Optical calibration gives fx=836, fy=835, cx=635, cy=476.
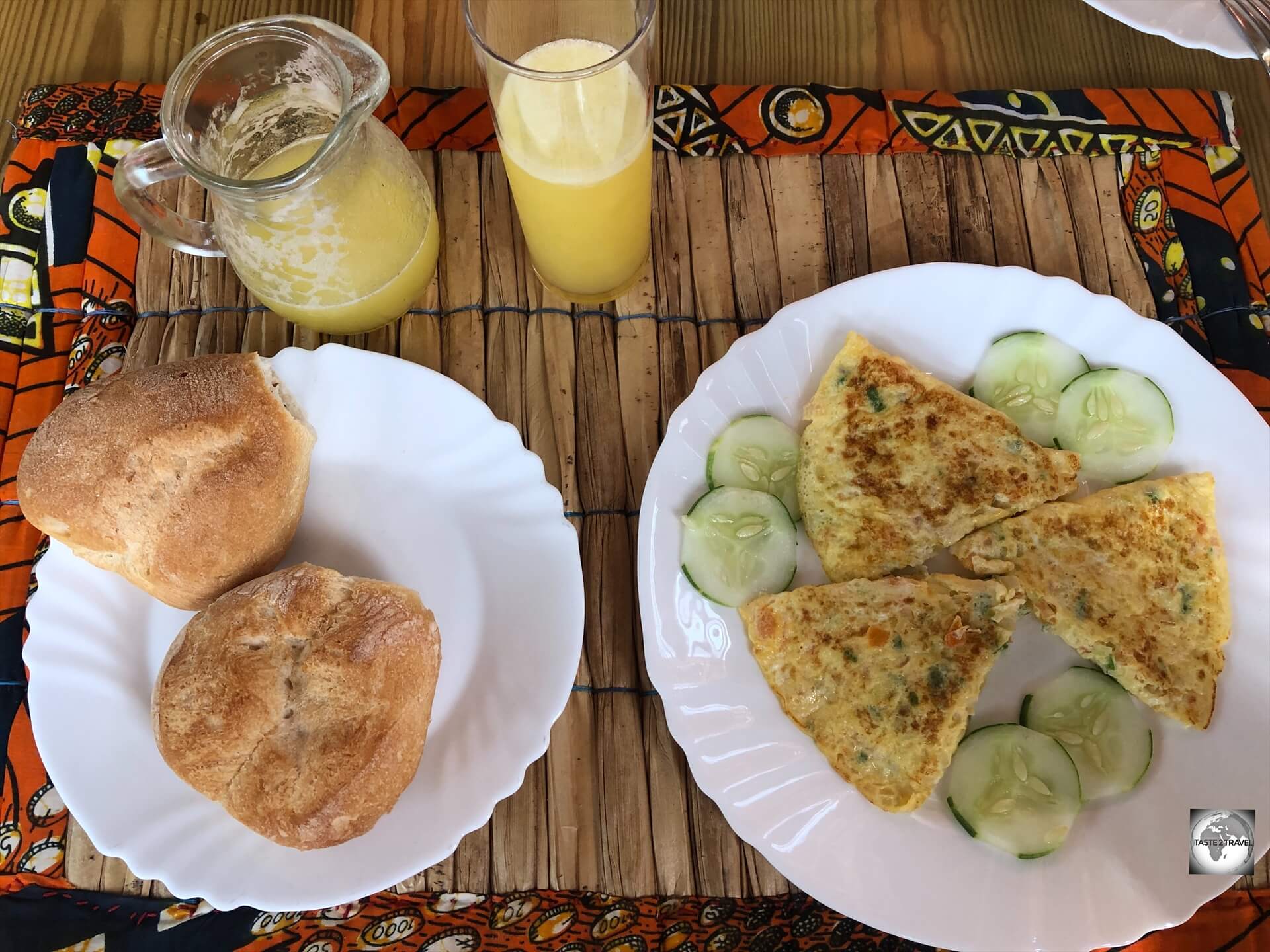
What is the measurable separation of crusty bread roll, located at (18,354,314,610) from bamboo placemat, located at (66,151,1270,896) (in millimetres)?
321

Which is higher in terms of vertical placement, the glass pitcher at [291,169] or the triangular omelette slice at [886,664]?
the glass pitcher at [291,169]

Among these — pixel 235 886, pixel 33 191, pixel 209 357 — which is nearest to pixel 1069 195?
pixel 209 357

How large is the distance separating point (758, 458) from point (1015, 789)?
2.43 ft

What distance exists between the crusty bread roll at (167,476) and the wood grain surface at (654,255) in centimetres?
40

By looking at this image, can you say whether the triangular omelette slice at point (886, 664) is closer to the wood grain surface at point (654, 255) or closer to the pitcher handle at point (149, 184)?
the wood grain surface at point (654, 255)

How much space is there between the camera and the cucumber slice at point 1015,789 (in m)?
1.42

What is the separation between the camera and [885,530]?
1619 millimetres

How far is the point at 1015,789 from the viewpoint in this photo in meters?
1.46

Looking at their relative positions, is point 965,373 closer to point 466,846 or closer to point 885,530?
point 885,530

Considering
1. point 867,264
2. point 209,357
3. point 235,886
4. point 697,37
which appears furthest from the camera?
point 697,37

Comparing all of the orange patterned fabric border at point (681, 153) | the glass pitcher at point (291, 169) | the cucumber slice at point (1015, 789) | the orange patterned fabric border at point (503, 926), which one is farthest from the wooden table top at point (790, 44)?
the orange patterned fabric border at point (503, 926)

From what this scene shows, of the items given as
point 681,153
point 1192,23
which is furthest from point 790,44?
point 1192,23

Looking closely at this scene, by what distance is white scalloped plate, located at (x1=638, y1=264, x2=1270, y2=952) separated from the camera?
4.63ft

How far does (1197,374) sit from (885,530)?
0.68m
